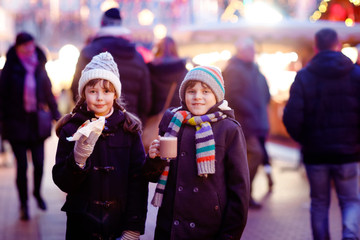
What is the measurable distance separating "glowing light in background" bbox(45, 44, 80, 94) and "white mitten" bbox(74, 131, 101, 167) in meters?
14.6

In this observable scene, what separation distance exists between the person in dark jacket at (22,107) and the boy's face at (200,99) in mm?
3661

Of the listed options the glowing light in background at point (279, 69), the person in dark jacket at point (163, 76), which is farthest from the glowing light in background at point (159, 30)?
the person in dark jacket at point (163, 76)

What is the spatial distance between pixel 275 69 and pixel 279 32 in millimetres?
3553

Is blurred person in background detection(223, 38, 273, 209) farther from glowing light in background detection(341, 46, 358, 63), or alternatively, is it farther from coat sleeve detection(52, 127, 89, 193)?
glowing light in background detection(341, 46, 358, 63)

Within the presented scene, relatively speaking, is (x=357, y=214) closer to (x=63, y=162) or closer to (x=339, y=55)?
(x=339, y=55)

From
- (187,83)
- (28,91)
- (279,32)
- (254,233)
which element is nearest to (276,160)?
(279,32)

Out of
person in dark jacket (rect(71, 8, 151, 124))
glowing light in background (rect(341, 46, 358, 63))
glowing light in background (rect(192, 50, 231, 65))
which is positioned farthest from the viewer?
glowing light in background (rect(192, 50, 231, 65))

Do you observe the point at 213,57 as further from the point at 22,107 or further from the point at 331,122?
the point at 331,122

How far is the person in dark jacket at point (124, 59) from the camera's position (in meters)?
4.82

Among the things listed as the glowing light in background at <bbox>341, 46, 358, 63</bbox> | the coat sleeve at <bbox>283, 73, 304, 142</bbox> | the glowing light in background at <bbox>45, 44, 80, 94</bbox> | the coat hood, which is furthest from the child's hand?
the glowing light in background at <bbox>45, 44, 80, 94</bbox>

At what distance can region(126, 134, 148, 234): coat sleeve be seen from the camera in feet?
9.52

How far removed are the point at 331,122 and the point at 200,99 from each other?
1934 mm

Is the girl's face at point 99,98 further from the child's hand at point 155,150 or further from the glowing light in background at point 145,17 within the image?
the glowing light in background at point 145,17

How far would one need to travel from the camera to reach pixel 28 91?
6.12 metres
